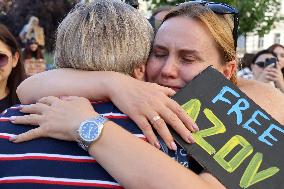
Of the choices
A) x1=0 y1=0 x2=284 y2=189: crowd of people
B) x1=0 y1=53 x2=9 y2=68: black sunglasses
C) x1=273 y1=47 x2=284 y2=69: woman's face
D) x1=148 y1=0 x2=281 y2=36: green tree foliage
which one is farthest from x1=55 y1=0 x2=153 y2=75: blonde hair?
x1=148 y1=0 x2=281 y2=36: green tree foliage

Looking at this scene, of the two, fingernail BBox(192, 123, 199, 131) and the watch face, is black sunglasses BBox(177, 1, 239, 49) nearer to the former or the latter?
fingernail BBox(192, 123, 199, 131)

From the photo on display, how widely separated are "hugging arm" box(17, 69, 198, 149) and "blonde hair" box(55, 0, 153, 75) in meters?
0.04

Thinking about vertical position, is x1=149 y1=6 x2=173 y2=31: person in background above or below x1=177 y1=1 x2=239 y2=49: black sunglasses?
below

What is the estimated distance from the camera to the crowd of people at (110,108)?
150 cm

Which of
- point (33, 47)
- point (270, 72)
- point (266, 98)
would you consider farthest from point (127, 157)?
point (33, 47)

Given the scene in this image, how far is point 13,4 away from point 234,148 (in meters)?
32.9

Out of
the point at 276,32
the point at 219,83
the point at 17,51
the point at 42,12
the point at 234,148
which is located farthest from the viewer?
the point at 276,32

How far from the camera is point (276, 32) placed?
50.3 m

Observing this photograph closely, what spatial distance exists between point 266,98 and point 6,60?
7.02ft

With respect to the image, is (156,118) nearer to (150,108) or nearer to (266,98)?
(150,108)

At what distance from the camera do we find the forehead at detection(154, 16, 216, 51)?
6.23 ft

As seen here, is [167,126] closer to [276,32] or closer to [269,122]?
[269,122]

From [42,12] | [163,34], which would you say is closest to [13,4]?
[42,12]

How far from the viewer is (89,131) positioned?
1537mm
